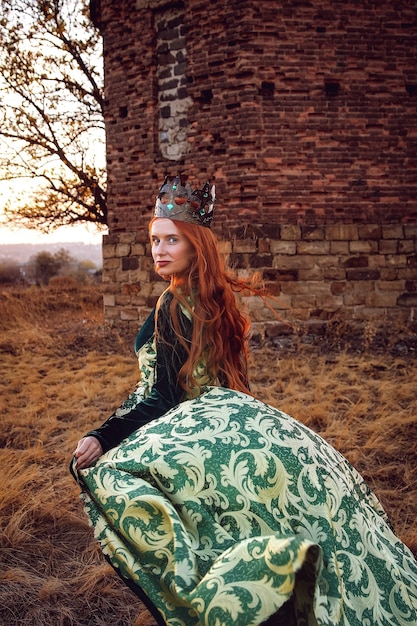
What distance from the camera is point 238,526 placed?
1.56 m

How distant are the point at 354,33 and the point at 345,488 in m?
7.37

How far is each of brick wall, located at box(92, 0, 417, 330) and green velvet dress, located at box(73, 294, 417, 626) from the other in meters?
5.64

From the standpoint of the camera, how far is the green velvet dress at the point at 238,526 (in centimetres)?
133

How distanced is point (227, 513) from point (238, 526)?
0.17ft

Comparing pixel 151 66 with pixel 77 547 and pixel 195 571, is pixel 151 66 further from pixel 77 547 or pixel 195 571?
pixel 195 571

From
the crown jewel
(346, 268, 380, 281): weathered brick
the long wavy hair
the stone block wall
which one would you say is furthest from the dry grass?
the crown jewel

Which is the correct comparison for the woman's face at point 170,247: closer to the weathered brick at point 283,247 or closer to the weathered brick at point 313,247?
the weathered brick at point 283,247

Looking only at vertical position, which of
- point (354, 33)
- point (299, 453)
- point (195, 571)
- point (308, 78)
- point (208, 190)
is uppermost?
point (354, 33)

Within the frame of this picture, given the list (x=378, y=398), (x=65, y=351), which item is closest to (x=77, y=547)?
(x=378, y=398)

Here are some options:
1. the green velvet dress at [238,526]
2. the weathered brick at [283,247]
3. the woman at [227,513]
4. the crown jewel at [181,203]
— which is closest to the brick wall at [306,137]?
the weathered brick at [283,247]

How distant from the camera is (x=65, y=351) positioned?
25.2ft

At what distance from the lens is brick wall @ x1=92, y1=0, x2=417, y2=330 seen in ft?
23.6

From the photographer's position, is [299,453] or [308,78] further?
[308,78]

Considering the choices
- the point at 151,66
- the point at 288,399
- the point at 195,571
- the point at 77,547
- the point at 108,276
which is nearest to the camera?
the point at 195,571
